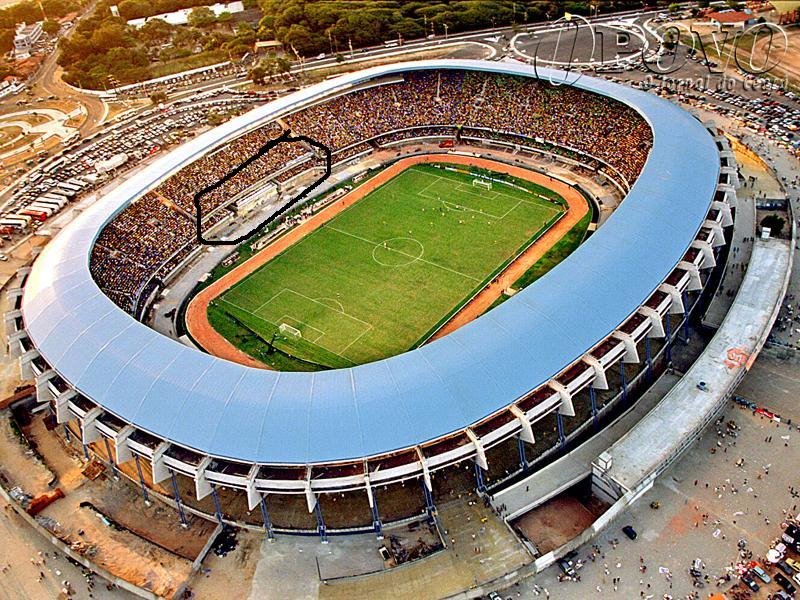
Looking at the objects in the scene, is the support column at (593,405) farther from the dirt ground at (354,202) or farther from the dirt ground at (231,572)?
the dirt ground at (231,572)

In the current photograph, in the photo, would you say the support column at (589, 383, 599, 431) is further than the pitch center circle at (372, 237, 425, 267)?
No

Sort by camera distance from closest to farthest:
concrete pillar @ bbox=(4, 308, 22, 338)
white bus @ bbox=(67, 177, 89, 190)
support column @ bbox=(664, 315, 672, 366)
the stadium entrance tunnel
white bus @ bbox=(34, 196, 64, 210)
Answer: support column @ bbox=(664, 315, 672, 366) < concrete pillar @ bbox=(4, 308, 22, 338) < the stadium entrance tunnel < white bus @ bbox=(34, 196, 64, 210) < white bus @ bbox=(67, 177, 89, 190)

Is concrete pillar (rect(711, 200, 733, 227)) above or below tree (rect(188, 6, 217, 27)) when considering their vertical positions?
below

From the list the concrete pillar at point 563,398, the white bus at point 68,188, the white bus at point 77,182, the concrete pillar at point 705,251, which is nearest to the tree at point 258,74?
the white bus at point 77,182

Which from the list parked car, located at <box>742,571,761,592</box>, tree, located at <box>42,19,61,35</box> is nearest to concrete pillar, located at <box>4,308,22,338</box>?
parked car, located at <box>742,571,761,592</box>

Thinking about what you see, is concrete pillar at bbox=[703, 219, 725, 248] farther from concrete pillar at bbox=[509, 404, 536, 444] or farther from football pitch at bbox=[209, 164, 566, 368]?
concrete pillar at bbox=[509, 404, 536, 444]

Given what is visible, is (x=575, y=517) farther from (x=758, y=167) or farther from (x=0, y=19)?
(x=0, y=19)

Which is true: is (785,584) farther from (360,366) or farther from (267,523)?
(267,523)

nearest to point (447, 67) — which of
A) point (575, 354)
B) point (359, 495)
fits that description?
point (575, 354)
